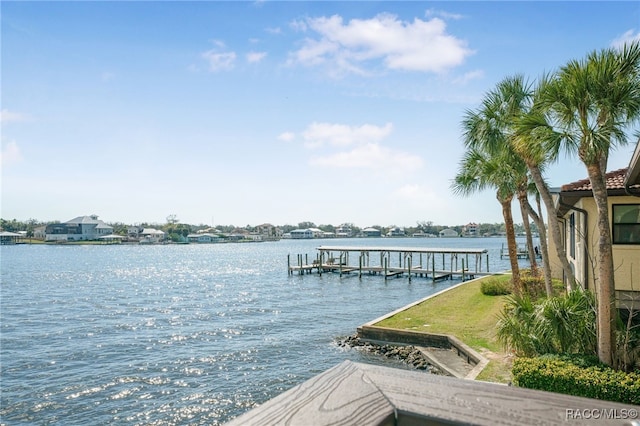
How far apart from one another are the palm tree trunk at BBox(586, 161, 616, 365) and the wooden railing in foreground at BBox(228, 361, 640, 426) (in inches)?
343

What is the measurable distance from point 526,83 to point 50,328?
26.6 metres

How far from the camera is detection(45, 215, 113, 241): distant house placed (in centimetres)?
14775

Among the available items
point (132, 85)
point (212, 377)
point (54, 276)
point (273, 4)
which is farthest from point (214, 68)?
point (54, 276)

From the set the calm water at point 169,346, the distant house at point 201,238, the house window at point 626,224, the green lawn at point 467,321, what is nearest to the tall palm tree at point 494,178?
the green lawn at point 467,321

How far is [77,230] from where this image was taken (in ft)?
488

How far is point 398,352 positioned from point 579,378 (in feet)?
29.4

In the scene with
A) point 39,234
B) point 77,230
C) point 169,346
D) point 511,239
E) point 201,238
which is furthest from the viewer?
point 201,238

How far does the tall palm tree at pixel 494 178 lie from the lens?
16.3 meters

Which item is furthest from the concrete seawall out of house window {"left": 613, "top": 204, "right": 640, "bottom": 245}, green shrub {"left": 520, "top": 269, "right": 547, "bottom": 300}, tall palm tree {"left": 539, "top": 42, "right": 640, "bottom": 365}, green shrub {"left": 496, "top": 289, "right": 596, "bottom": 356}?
green shrub {"left": 520, "top": 269, "right": 547, "bottom": 300}

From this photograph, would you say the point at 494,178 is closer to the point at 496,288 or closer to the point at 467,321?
the point at 467,321

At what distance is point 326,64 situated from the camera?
16.8 metres

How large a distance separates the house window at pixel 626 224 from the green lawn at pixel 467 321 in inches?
173

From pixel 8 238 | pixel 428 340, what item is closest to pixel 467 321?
pixel 428 340

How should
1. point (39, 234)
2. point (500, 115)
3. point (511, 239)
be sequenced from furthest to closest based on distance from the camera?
1. point (39, 234)
2. point (511, 239)
3. point (500, 115)
